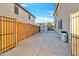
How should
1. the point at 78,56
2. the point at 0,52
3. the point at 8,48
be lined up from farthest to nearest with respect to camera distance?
the point at 8,48 < the point at 0,52 < the point at 78,56

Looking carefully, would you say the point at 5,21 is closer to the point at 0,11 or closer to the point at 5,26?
the point at 5,26

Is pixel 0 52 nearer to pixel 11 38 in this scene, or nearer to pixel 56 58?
pixel 11 38

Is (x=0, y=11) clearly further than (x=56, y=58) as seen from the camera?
Yes

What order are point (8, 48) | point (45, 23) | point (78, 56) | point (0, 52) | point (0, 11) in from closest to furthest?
point (78, 56) → point (0, 52) → point (8, 48) → point (0, 11) → point (45, 23)

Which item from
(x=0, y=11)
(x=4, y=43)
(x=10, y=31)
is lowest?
(x=4, y=43)

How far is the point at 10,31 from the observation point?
821 centimetres

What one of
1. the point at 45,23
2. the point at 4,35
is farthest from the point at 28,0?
the point at 45,23

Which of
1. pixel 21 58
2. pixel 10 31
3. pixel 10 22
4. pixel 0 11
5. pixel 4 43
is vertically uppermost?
pixel 0 11

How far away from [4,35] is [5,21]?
0.73 meters

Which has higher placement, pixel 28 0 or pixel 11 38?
pixel 28 0

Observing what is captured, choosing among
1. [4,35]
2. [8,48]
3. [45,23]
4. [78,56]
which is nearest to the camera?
[78,56]

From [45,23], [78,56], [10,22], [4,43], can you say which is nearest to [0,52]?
[4,43]

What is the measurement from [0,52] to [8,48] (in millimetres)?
1023

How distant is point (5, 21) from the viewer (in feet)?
24.2
